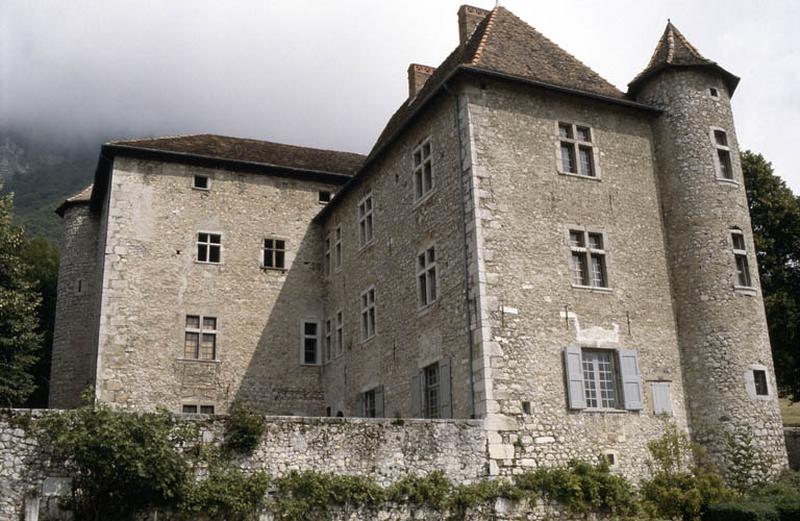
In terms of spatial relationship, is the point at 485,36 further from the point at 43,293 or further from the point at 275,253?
the point at 43,293

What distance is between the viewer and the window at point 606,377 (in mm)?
16234

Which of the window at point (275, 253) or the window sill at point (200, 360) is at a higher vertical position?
the window at point (275, 253)

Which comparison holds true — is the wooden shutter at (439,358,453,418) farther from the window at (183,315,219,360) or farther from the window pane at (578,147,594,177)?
the window at (183,315,219,360)

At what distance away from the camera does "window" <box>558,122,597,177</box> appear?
18.0m

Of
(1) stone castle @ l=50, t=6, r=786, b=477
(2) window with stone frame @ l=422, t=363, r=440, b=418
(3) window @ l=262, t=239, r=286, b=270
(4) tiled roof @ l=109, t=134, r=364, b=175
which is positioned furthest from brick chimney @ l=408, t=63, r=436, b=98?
(2) window with stone frame @ l=422, t=363, r=440, b=418

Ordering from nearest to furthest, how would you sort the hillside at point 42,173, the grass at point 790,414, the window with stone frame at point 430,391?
1. the window with stone frame at point 430,391
2. the grass at point 790,414
3. the hillside at point 42,173

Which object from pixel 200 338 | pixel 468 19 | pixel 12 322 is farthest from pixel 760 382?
pixel 12 322

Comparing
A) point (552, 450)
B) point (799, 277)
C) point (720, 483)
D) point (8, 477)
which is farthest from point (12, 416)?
point (799, 277)

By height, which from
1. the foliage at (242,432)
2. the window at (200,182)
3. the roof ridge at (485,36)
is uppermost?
the roof ridge at (485,36)

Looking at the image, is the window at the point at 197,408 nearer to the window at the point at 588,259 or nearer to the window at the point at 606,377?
the window at the point at 606,377

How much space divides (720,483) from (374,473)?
682 cm

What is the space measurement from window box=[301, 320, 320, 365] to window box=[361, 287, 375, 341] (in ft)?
10.8

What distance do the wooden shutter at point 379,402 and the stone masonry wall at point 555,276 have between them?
189 inches

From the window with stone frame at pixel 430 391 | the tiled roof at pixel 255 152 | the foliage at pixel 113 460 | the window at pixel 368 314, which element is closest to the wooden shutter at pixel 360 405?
the window at pixel 368 314
